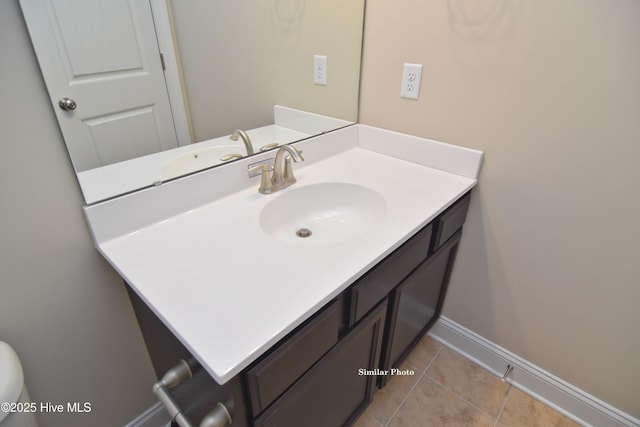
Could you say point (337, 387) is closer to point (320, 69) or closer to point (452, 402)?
→ point (452, 402)

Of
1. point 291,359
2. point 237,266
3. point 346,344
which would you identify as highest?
point 237,266

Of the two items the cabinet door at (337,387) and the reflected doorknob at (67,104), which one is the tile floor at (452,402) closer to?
the cabinet door at (337,387)

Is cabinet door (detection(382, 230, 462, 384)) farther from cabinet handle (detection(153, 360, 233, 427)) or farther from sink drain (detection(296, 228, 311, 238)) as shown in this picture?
cabinet handle (detection(153, 360, 233, 427))

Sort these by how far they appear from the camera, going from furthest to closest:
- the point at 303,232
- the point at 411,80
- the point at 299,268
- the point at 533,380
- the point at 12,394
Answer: the point at 533,380
the point at 411,80
the point at 303,232
the point at 299,268
the point at 12,394

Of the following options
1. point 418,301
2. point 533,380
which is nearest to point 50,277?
point 418,301

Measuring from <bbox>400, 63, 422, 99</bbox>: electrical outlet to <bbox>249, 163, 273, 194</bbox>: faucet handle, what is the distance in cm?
62

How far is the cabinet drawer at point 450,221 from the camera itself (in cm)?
117

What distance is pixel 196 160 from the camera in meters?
1.07

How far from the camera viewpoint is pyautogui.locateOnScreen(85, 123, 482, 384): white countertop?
645 millimetres

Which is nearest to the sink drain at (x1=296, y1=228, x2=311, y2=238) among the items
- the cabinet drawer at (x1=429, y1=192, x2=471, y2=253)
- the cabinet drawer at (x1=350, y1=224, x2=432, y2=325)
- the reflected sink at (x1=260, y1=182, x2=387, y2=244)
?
the reflected sink at (x1=260, y1=182, x2=387, y2=244)

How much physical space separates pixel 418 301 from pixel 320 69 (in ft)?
3.39

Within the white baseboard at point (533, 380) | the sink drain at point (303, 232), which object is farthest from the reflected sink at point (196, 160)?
the white baseboard at point (533, 380)

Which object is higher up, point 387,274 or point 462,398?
point 387,274

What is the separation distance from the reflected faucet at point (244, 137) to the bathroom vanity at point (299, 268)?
0.15 ft
